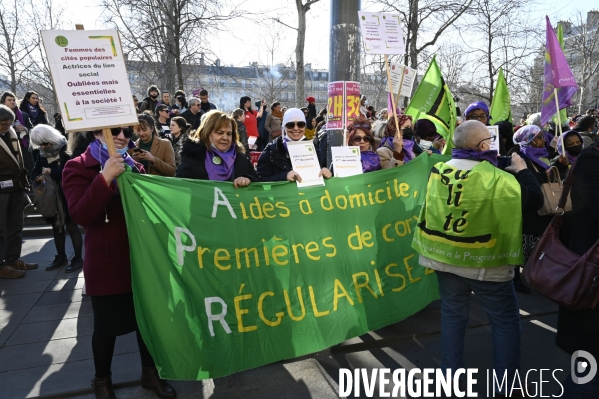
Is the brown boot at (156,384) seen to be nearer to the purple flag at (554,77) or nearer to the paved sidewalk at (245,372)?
the paved sidewalk at (245,372)

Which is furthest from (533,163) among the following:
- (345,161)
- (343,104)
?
(345,161)

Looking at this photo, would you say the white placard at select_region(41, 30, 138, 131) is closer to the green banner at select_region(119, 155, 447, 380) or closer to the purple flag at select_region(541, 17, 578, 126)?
the green banner at select_region(119, 155, 447, 380)

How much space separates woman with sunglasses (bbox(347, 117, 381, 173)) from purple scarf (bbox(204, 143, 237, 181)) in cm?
128

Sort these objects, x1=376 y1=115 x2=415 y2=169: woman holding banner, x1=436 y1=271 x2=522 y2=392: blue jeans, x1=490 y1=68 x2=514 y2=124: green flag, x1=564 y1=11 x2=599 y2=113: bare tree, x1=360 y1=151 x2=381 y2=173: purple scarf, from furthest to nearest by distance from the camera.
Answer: x1=564 y1=11 x2=599 y2=113: bare tree → x1=490 y1=68 x2=514 y2=124: green flag → x1=376 y1=115 x2=415 y2=169: woman holding banner → x1=360 y1=151 x2=381 y2=173: purple scarf → x1=436 y1=271 x2=522 y2=392: blue jeans

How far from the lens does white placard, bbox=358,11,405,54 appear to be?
424cm

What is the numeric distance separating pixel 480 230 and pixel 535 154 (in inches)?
119

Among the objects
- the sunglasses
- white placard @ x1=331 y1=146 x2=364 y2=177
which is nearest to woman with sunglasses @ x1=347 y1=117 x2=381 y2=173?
white placard @ x1=331 y1=146 x2=364 y2=177

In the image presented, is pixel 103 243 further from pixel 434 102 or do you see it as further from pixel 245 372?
pixel 434 102

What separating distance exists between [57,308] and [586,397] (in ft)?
15.7

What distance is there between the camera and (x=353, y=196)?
3822mm

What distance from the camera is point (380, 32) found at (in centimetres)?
431

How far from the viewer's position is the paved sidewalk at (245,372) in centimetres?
325

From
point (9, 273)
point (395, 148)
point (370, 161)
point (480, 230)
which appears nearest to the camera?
point (480, 230)

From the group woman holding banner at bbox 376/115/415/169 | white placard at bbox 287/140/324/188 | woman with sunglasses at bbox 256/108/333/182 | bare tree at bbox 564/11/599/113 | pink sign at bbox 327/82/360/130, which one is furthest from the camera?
bare tree at bbox 564/11/599/113
